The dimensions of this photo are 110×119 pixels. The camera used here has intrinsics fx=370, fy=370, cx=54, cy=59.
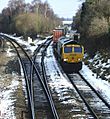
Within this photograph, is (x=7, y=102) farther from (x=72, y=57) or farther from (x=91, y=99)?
(x=72, y=57)

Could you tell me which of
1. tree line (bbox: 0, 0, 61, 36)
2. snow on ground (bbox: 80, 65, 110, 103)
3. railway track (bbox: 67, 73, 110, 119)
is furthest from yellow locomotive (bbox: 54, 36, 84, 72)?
tree line (bbox: 0, 0, 61, 36)

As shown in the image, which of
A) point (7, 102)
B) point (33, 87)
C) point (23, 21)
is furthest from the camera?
point (23, 21)

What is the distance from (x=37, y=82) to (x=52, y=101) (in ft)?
19.6

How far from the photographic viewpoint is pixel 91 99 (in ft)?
66.3

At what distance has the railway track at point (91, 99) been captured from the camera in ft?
57.0

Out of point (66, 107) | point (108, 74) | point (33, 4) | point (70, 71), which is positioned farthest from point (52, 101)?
point (33, 4)

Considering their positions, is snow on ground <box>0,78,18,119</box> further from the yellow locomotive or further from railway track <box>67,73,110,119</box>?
the yellow locomotive

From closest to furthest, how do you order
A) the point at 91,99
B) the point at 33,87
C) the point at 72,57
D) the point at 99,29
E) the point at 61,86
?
1. the point at 91,99
2. the point at 33,87
3. the point at 61,86
4. the point at 72,57
5. the point at 99,29

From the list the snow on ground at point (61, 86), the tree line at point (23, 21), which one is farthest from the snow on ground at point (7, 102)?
the tree line at point (23, 21)

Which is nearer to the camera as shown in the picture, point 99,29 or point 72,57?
point 72,57

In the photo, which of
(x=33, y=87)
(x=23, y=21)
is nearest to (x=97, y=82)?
(x=33, y=87)

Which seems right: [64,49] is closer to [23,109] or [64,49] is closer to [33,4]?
[23,109]

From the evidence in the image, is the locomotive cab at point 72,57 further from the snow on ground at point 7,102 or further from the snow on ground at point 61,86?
the snow on ground at point 7,102

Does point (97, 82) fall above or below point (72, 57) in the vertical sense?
below
